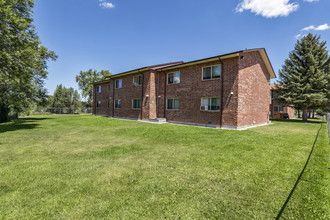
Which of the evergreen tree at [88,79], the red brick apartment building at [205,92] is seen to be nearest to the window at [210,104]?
the red brick apartment building at [205,92]

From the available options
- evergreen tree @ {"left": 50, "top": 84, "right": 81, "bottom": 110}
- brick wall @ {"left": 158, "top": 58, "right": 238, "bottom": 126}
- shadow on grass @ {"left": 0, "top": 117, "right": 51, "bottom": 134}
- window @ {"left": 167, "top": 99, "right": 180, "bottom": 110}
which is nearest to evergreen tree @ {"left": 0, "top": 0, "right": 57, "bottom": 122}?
shadow on grass @ {"left": 0, "top": 117, "right": 51, "bottom": 134}

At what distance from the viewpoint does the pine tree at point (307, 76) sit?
61.9ft

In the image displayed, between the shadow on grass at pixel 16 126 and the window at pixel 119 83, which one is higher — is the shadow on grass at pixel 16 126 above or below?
below

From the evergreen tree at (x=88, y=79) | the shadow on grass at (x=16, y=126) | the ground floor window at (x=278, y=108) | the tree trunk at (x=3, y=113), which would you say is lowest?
the shadow on grass at (x=16, y=126)

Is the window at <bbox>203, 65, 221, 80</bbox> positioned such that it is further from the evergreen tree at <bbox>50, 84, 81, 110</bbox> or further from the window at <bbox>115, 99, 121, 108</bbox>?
the evergreen tree at <bbox>50, 84, 81, 110</bbox>

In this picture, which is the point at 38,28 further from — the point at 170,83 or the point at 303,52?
the point at 303,52

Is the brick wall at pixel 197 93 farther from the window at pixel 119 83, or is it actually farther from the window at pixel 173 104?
the window at pixel 119 83

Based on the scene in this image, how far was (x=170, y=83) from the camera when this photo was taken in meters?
16.1

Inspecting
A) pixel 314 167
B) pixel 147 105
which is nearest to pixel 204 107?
pixel 147 105

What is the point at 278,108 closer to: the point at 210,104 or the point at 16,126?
the point at 210,104

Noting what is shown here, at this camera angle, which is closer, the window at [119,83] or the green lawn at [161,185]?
the green lawn at [161,185]

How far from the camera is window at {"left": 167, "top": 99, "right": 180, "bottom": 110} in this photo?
606 inches

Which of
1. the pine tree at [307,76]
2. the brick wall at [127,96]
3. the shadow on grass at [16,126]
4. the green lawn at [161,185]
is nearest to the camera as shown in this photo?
the green lawn at [161,185]

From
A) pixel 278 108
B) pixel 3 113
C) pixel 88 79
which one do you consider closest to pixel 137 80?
pixel 3 113
